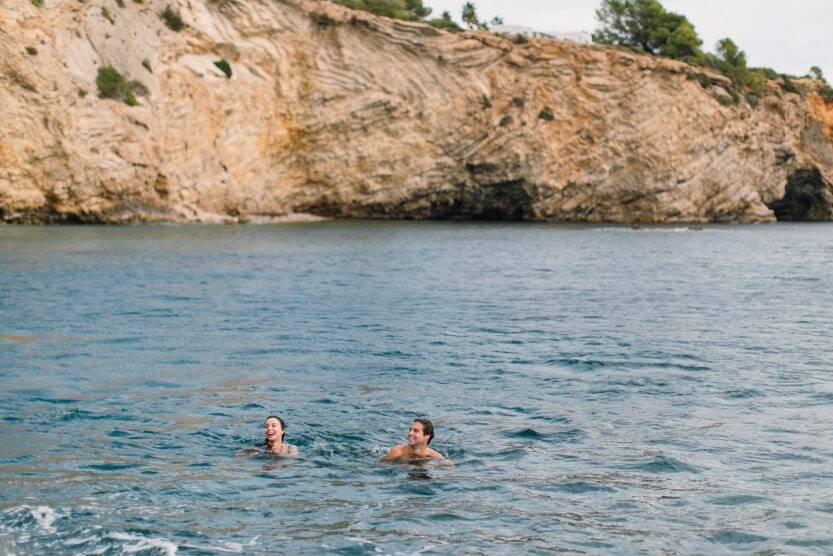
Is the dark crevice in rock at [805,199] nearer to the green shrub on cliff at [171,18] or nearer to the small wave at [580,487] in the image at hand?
the green shrub on cliff at [171,18]

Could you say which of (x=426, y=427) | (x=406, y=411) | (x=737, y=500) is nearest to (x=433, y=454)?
(x=426, y=427)

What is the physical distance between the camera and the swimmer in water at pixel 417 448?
513 inches

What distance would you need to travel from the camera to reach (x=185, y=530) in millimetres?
10531

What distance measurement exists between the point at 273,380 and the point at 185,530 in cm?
835

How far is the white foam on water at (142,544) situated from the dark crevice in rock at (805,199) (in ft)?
285

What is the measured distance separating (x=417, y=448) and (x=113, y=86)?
49.1 meters

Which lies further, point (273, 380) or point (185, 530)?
point (273, 380)

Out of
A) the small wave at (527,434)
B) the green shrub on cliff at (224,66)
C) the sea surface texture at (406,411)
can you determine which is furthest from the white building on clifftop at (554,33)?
the small wave at (527,434)

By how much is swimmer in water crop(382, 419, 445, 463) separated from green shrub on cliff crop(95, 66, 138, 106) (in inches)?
1894

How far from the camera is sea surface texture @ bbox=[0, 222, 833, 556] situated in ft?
35.3

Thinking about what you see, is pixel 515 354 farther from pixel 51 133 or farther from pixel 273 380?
pixel 51 133

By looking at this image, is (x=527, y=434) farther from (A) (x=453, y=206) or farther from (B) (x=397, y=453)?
(A) (x=453, y=206)

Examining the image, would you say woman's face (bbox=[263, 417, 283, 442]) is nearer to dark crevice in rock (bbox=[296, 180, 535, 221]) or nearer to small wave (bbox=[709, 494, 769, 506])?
small wave (bbox=[709, 494, 769, 506])

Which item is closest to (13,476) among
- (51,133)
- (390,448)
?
(390,448)
